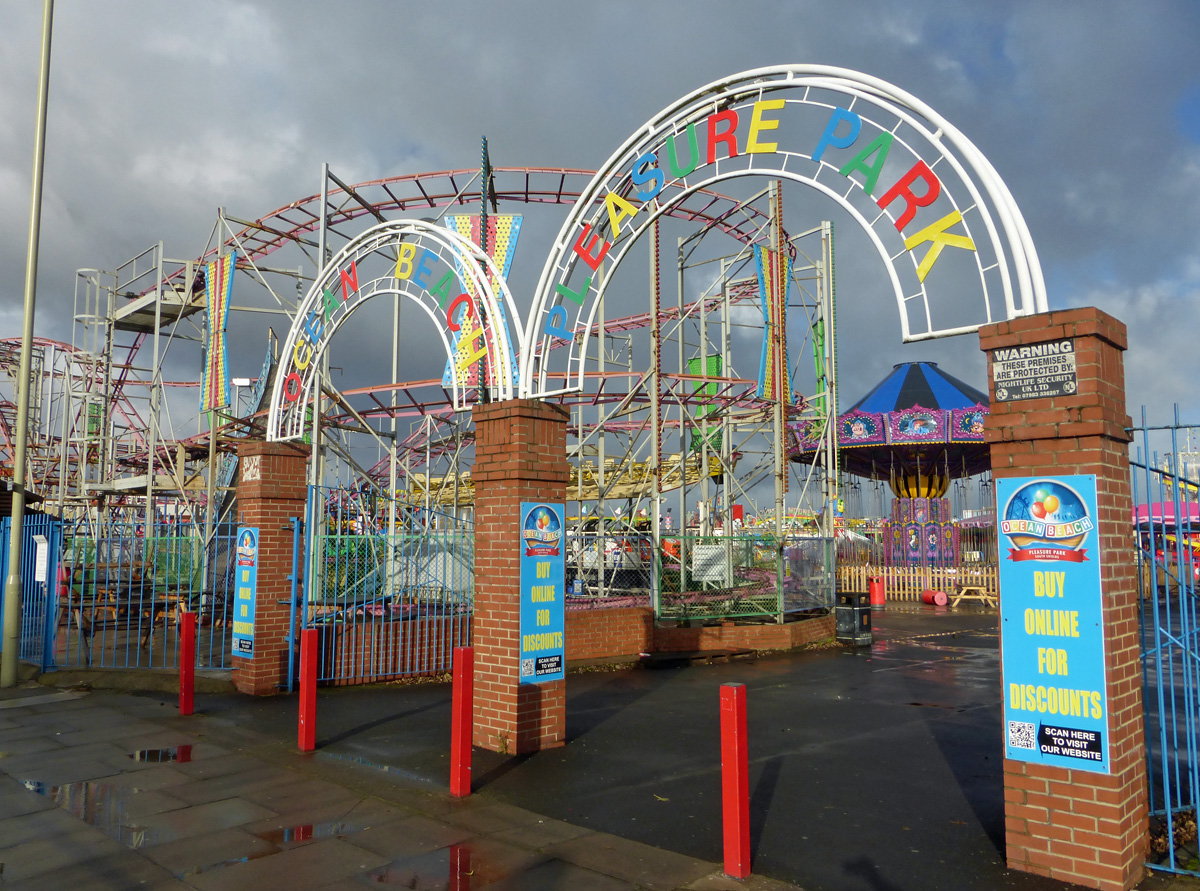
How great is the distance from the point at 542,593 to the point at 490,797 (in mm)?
2041

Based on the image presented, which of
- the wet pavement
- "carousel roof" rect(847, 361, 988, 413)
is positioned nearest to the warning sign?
the wet pavement

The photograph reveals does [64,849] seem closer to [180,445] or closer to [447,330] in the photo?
[447,330]

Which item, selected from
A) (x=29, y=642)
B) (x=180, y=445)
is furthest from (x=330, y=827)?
(x=180, y=445)

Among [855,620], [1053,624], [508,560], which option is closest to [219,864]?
[508,560]

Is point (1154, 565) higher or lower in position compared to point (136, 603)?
→ higher

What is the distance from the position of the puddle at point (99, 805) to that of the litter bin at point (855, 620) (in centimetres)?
1334

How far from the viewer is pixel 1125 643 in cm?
497

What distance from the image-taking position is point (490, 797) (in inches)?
257

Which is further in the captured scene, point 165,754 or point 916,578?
point 916,578

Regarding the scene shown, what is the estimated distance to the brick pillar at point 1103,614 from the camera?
15.4 ft

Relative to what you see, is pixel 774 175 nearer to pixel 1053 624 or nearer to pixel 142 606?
pixel 1053 624

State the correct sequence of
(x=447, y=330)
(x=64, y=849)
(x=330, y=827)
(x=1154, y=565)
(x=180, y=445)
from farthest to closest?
(x=180, y=445)
(x=447, y=330)
(x=330, y=827)
(x=64, y=849)
(x=1154, y=565)

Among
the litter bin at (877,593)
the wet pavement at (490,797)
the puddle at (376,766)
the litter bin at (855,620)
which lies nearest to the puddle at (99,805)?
the wet pavement at (490,797)

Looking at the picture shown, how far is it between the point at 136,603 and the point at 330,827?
558 inches
